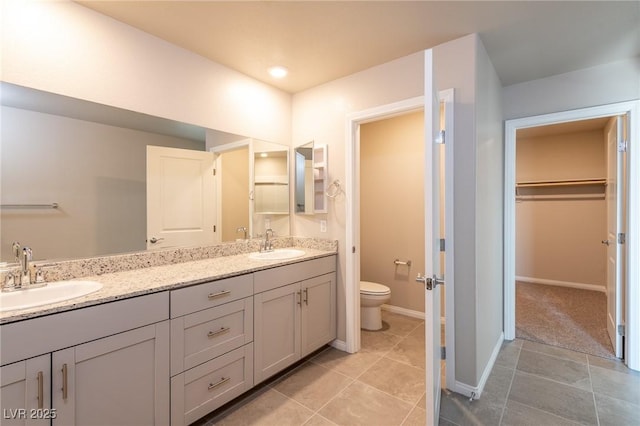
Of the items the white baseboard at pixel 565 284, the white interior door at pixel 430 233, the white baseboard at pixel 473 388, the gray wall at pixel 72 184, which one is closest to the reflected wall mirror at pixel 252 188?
the gray wall at pixel 72 184

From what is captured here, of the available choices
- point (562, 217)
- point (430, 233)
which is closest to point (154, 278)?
point (430, 233)

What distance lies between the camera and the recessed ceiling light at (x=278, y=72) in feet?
7.83

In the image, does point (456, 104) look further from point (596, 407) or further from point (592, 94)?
point (596, 407)

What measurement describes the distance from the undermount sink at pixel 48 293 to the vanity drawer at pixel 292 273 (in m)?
0.89

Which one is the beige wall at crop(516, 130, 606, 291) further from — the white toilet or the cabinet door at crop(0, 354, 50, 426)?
the cabinet door at crop(0, 354, 50, 426)

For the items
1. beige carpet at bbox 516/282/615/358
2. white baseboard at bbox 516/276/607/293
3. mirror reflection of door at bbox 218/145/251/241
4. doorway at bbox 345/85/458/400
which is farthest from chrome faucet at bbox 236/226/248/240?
white baseboard at bbox 516/276/607/293

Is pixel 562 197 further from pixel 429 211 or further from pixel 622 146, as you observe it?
pixel 429 211

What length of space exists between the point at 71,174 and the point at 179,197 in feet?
2.08

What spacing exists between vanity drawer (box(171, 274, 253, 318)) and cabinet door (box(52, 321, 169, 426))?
0.11 meters

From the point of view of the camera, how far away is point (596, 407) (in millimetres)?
1821

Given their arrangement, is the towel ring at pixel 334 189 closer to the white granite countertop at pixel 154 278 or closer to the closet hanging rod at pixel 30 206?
the white granite countertop at pixel 154 278

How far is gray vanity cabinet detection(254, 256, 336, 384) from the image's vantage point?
196 cm

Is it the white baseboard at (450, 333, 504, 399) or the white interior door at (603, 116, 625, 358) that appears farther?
the white interior door at (603, 116, 625, 358)

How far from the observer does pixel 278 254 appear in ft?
8.28
